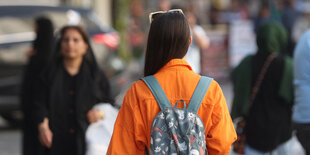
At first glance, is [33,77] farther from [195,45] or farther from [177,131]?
[177,131]

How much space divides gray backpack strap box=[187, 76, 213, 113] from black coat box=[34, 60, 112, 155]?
183cm

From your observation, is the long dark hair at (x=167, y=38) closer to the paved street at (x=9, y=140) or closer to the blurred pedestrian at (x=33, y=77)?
the blurred pedestrian at (x=33, y=77)

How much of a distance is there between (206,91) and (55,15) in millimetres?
6514

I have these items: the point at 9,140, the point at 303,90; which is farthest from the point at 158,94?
the point at 9,140

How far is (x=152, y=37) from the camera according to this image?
275cm

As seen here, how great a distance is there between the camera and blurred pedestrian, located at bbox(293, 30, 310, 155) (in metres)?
4.32

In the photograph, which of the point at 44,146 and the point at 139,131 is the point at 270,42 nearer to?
the point at 44,146

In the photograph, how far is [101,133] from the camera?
4.25m

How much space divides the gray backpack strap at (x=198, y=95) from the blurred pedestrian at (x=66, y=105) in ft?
5.79

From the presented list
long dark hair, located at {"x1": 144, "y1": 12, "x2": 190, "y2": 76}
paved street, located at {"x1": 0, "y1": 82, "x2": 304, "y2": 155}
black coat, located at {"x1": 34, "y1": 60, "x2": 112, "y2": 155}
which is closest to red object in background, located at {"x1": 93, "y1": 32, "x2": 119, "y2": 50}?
paved street, located at {"x1": 0, "y1": 82, "x2": 304, "y2": 155}

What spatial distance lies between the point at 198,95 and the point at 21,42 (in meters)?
6.07

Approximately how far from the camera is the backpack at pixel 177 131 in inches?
103

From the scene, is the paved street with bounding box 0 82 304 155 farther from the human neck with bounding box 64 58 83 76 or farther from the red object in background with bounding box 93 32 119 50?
the human neck with bounding box 64 58 83 76

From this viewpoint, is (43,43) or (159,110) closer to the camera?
(159,110)
